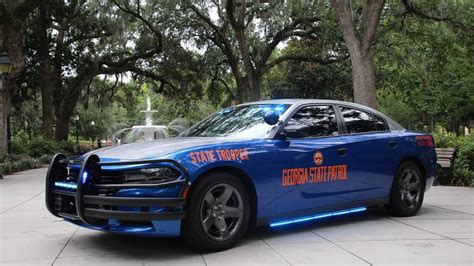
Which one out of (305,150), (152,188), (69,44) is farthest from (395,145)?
(69,44)

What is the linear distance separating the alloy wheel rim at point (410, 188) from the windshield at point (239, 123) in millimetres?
2255

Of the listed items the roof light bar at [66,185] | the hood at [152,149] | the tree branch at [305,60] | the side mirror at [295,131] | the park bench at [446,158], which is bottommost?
the park bench at [446,158]

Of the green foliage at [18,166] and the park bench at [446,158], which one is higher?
the park bench at [446,158]

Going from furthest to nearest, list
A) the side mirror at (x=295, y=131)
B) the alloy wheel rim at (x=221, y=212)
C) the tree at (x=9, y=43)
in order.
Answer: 1. the tree at (x=9, y=43)
2. the side mirror at (x=295, y=131)
3. the alloy wheel rim at (x=221, y=212)

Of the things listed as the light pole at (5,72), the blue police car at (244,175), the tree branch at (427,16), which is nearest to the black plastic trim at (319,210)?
the blue police car at (244,175)

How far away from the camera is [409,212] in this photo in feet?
24.8

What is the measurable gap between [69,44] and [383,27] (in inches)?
725

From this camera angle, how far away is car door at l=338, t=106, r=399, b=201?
6.73m

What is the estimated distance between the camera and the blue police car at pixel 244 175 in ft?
16.8

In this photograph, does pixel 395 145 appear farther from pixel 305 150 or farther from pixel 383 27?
pixel 383 27

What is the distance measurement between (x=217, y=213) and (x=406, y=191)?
340cm

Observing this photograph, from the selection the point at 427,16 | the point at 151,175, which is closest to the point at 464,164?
the point at 427,16

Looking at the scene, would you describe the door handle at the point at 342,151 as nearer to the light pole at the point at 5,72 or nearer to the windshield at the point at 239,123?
the windshield at the point at 239,123

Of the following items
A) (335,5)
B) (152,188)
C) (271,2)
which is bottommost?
(152,188)
